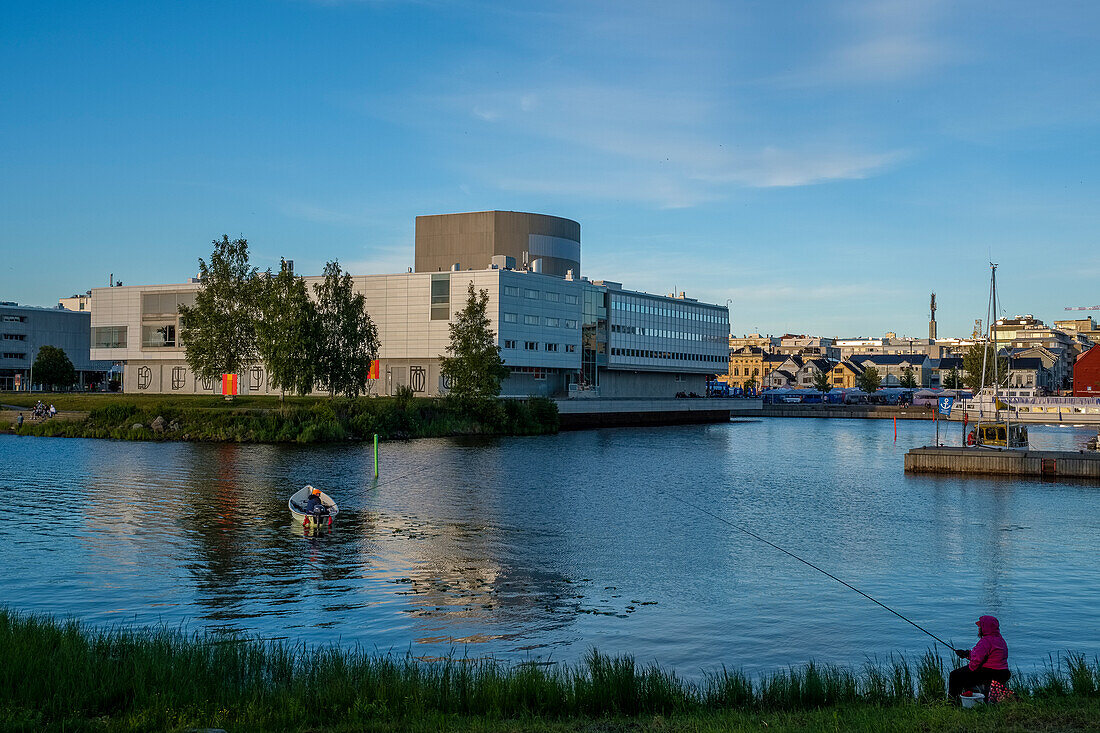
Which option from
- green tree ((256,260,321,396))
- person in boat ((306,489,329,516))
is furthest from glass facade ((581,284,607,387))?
person in boat ((306,489,329,516))

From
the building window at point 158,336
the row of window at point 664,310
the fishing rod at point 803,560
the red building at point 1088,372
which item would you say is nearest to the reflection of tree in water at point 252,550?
the fishing rod at point 803,560

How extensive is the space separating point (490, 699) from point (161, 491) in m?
38.6

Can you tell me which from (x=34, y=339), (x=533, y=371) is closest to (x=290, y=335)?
(x=533, y=371)

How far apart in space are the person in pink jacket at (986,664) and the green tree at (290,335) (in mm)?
82781

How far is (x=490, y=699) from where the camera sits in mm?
15078

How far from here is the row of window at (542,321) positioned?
126738 mm

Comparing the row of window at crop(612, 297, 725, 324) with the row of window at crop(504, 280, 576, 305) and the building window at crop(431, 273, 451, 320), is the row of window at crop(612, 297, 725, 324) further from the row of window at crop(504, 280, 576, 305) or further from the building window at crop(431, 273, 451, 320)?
the building window at crop(431, 273, 451, 320)

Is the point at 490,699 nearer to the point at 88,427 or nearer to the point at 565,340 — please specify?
the point at 88,427

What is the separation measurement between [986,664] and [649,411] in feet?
424

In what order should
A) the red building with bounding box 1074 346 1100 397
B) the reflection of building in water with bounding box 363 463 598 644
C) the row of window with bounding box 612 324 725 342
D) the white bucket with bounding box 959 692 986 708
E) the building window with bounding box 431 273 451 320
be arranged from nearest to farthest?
the white bucket with bounding box 959 692 986 708 < the reflection of building in water with bounding box 363 463 598 644 < the building window with bounding box 431 273 451 320 < the row of window with bounding box 612 324 725 342 < the red building with bounding box 1074 346 1100 397

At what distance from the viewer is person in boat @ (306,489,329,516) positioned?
36.8 m

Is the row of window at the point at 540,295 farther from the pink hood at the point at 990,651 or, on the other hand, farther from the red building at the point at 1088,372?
the pink hood at the point at 990,651

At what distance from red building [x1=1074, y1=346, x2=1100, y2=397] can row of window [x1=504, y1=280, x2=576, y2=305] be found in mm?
108002

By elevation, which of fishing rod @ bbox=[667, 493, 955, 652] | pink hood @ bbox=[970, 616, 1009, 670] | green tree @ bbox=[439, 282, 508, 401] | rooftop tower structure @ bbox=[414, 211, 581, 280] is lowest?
fishing rod @ bbox=[667, 493, 955, 652]
